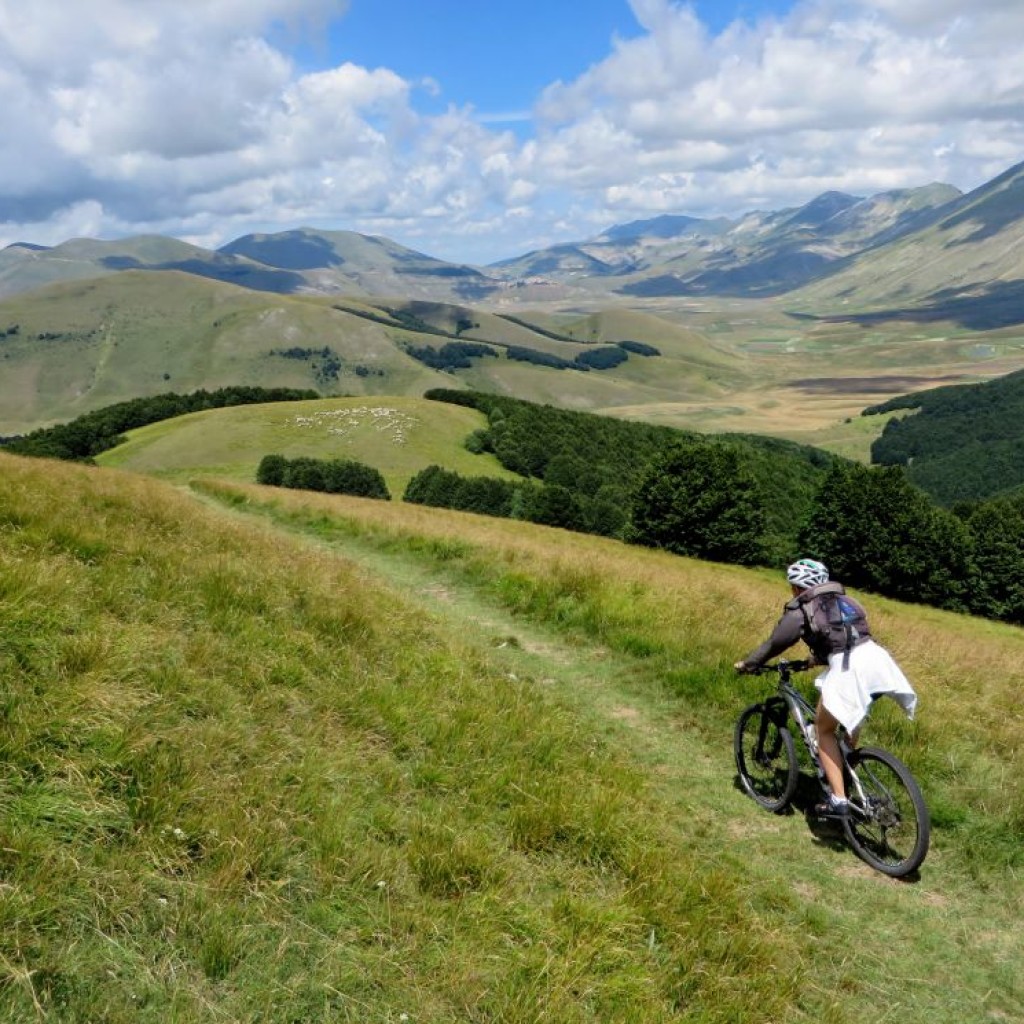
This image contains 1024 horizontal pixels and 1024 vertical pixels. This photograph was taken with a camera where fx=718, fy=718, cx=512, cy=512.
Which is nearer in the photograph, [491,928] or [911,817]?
[491,928]

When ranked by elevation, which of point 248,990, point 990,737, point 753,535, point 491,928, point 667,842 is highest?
point 248,990

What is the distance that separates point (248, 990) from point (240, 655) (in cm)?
433

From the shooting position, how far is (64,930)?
4.17 meters

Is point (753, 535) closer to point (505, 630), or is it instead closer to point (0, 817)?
→ point (505, 630)

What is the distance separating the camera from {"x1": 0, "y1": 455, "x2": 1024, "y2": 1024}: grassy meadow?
14.4 ft

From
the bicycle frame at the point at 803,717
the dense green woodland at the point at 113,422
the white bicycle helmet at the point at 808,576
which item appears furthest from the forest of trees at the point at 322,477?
the white bicycle helmet at the point at 808,576

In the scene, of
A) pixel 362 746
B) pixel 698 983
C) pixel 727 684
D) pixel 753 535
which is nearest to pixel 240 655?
pixel 362 746

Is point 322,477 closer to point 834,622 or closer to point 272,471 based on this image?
point 272,471

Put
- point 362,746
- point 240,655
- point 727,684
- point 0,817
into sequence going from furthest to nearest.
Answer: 1. point 727,684
2. point 240,655
3. point 362,746
4. point 0,817

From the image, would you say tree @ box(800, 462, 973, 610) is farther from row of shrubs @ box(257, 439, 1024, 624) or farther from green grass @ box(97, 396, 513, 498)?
green grass @ box(97, 396, 513, 498)

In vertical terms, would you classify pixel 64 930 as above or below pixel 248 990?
above

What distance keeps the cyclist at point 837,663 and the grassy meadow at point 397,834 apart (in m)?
1.00

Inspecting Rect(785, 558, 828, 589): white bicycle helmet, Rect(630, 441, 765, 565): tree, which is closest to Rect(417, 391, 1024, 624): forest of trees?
Rect(630, 441, 765, 565): tree

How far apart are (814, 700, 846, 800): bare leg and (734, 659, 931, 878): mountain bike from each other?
0.33ft
